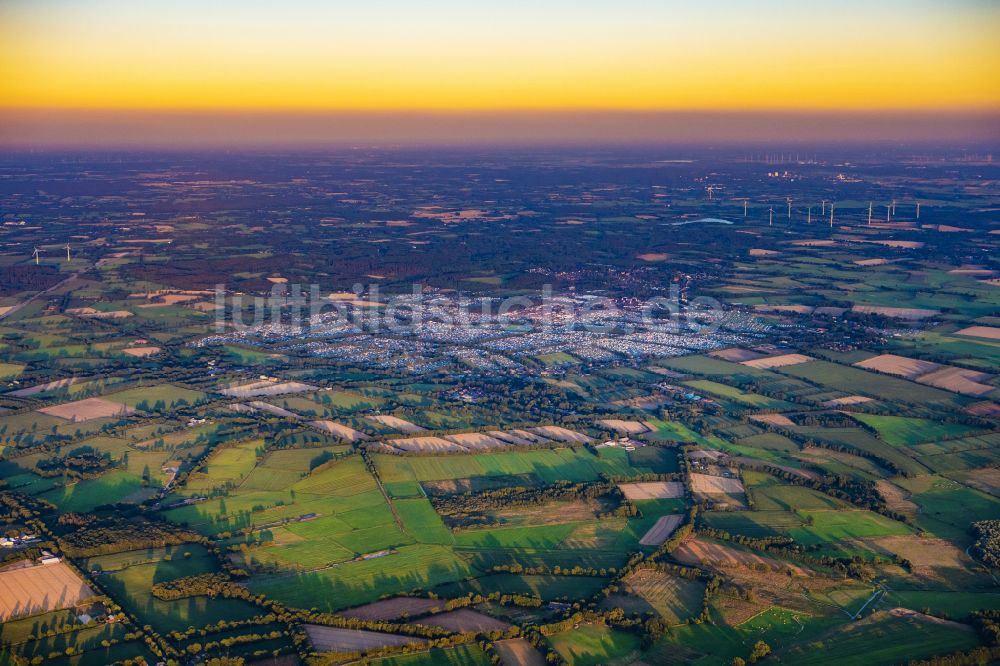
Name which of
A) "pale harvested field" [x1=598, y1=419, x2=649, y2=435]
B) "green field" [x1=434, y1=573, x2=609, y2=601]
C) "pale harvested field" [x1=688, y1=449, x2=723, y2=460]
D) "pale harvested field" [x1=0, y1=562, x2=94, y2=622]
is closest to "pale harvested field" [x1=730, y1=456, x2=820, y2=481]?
"pale harvested field" [x1=688, y1=449, x2=723, y2=460]

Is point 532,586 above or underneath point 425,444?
underneath

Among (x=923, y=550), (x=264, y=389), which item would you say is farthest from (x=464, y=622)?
(x=264, y=389)

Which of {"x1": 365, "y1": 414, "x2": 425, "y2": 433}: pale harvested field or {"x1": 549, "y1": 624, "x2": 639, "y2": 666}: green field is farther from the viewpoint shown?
{"x1": 365, "y1": 414, "x2": 425, "y2": 433}: pale harvested field

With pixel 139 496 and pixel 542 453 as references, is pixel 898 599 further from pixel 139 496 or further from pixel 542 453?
pixel 139 496

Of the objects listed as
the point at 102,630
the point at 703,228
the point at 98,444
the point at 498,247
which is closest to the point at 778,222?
the point at 703,228

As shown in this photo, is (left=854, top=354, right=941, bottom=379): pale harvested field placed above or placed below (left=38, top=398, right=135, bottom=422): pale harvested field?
below

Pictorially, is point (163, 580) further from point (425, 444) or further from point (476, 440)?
point (476, 440)

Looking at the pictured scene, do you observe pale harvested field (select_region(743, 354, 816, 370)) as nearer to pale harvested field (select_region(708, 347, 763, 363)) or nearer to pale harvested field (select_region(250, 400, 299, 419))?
pale harvested field (select_region(708, 347, 763, 363))
